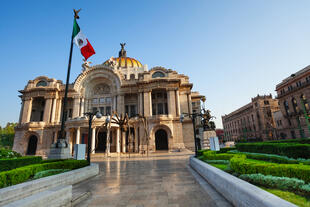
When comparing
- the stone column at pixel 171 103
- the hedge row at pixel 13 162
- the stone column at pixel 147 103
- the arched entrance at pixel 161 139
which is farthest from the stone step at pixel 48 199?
the arched entrance at pixel 161 139

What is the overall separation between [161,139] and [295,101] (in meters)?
37.9

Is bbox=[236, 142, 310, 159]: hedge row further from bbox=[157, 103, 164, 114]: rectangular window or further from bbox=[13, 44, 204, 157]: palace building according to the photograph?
bbox=[157, 103, 164, 114]: rectangular window

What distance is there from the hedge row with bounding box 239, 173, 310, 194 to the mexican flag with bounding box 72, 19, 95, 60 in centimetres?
1669

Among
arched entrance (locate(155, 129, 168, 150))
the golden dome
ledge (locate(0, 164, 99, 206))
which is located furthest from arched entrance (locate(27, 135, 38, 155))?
ledge (locate(0, 164, 99, 206))

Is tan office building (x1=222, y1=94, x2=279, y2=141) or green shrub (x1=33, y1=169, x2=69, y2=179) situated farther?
tan office building (x1=222, y1=94, x2=279, y2=141)

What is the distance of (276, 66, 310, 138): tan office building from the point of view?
37.5m

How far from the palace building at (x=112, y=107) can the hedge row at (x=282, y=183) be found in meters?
24.9

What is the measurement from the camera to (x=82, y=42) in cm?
1552

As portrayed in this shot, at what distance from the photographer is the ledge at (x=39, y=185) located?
→ 4445 millimetres

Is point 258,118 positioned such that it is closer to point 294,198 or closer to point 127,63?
point 127,63

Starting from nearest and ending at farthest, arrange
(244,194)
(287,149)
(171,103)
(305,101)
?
(244,194), (287,149), (171,103), (305,101)

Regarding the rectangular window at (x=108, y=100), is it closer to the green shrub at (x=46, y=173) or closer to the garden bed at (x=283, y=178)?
the green shrub at (x=46, y=173)

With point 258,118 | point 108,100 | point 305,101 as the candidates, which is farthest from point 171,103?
point 258,118

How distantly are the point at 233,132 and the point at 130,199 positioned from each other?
86.0m
